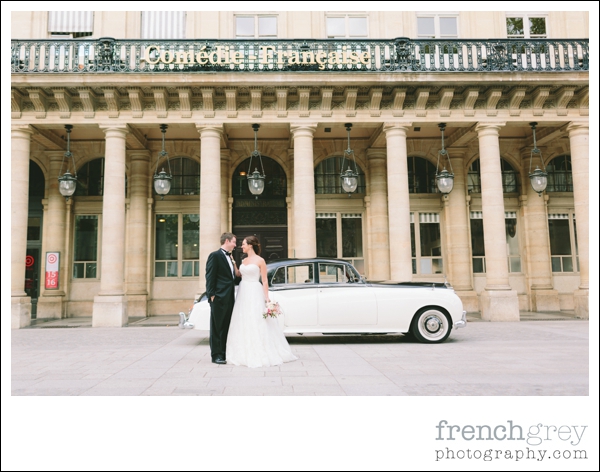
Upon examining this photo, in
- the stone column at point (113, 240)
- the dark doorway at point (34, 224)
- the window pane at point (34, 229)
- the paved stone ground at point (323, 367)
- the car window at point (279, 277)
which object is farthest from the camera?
the window pane at point (34, 229)

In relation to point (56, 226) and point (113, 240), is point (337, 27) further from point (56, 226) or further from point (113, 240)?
point (56, 226)

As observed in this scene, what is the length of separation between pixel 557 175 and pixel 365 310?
1210 centimetres

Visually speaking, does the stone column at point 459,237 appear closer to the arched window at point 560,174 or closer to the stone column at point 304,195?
the arched window at point 560,174

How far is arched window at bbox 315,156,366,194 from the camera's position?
1684 centimetres

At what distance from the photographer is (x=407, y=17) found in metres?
15.5

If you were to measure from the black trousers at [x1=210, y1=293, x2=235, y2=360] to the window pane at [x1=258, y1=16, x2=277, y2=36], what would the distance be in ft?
37.7

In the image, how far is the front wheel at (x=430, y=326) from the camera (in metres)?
9.26

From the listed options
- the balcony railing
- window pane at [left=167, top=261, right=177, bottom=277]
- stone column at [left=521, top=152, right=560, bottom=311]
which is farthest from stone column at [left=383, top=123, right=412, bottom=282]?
window pane at [left=167, top=261, right=177, bottom=277]

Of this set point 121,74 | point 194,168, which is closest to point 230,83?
point 121,74

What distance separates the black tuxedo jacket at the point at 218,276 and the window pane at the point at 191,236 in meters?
9.93

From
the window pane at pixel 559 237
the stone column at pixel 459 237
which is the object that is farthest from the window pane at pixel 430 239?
the window pane at pixel 559 237

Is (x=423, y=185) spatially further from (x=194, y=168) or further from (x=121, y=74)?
(x=121, y=74)

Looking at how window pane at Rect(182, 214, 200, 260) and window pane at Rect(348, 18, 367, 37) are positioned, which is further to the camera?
window pane at Rect(182, 214, 200, 260)

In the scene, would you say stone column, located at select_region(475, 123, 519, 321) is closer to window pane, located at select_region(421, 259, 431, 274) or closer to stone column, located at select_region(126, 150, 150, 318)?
window pane, located at select_region(421, 259, 431, 274)
